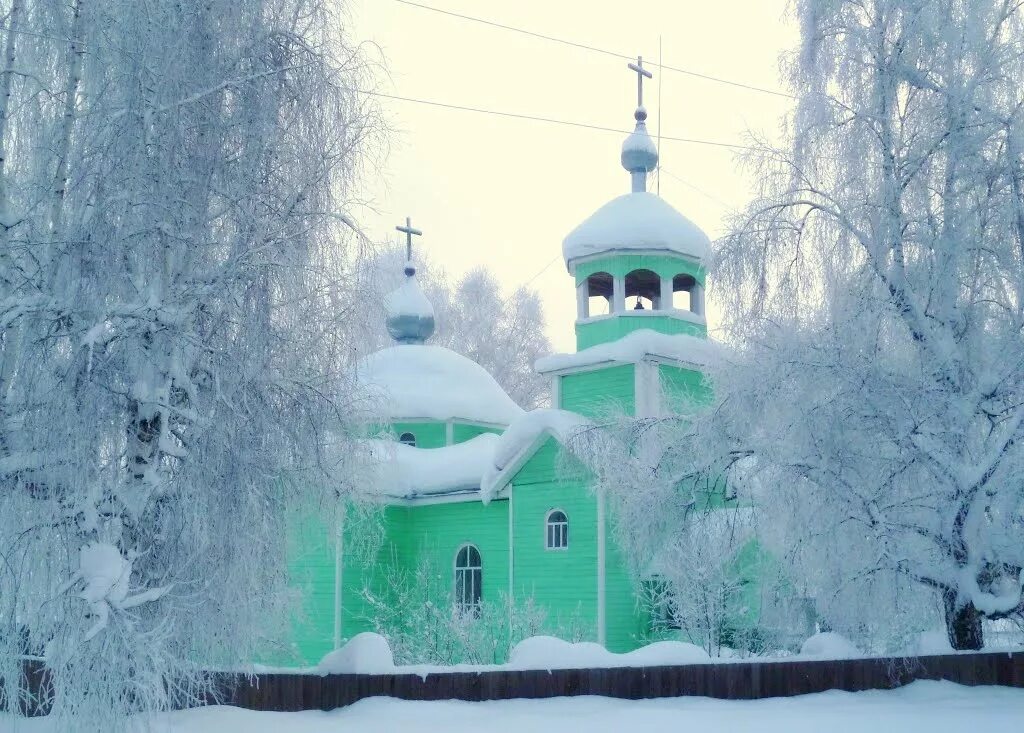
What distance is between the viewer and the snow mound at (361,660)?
30.2ft

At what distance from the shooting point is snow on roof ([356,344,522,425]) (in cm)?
2522

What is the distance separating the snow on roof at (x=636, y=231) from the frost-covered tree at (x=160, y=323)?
11.9 metres

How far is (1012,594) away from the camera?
1066 cm

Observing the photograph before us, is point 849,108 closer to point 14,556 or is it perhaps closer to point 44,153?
point 44,153

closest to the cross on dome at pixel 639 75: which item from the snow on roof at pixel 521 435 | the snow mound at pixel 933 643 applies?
the snow on roof at pixel 521 435

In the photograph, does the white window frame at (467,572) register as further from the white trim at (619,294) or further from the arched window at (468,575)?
the white trim at (619,294)

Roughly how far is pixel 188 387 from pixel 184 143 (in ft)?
5.37

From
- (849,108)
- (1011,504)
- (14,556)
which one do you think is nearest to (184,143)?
(14,556)

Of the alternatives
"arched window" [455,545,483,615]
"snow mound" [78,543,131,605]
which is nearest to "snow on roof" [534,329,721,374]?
"arched window" [455,545,483,615]

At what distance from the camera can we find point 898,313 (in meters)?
11.0

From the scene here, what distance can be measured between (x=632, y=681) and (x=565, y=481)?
9.35 metres

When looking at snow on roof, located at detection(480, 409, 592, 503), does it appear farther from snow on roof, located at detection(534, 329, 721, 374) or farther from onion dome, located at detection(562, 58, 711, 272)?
onion dome, located at detection(562, 58, 711, 272)

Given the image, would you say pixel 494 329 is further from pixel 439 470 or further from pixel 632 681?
pixel 632 681

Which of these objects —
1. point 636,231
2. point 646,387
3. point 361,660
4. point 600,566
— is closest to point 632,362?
point 646,387
